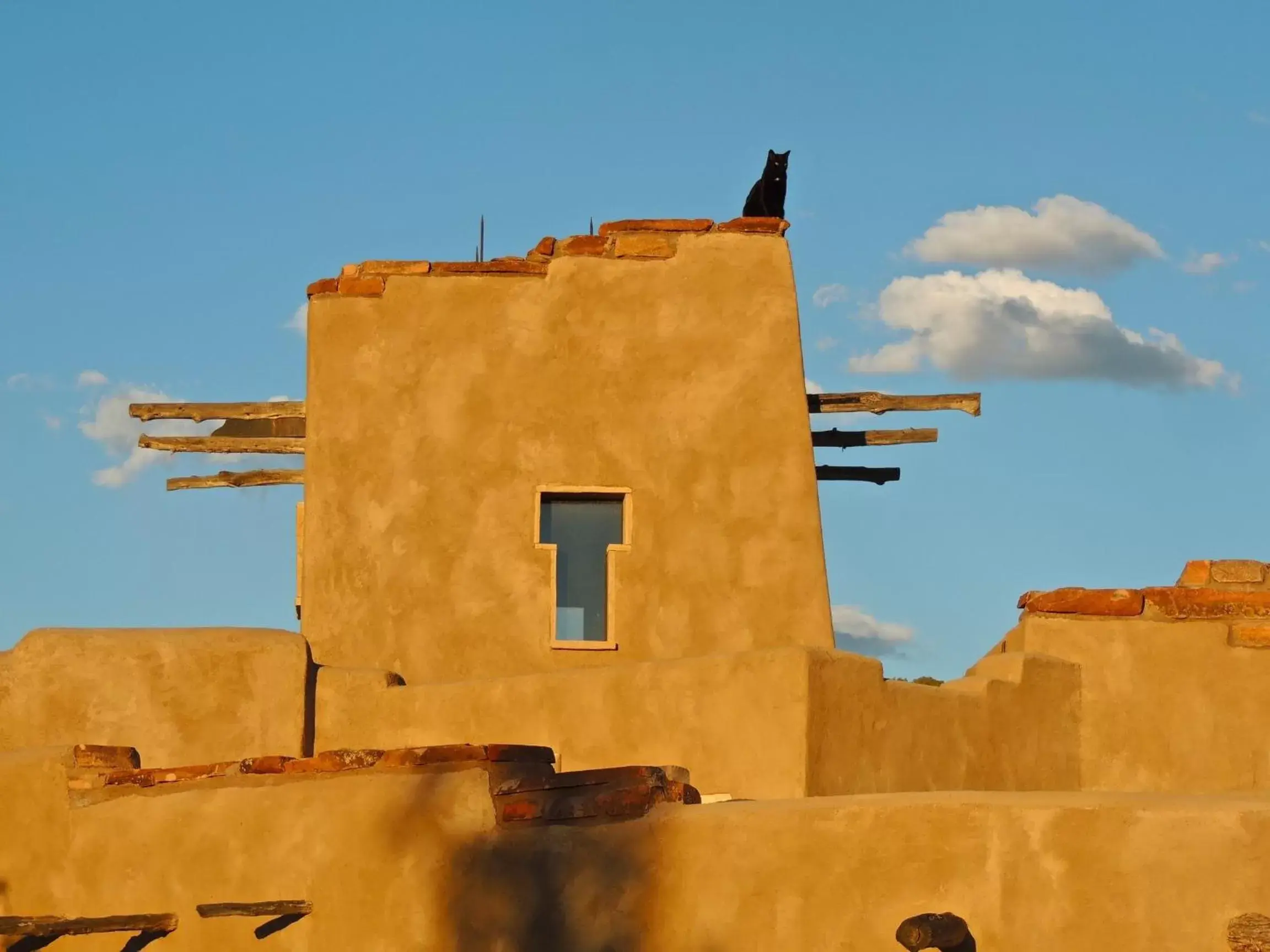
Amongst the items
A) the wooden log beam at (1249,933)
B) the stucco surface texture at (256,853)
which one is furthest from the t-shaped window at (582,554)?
the wooden log beam at (1249,933)

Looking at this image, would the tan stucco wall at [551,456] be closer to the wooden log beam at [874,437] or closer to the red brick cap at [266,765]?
the wooden log beam at [874,437]

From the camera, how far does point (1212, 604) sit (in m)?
13.3

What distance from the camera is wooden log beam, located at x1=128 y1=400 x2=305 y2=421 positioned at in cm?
1730

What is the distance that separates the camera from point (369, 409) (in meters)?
15.7

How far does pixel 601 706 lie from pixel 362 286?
5308 millimetres

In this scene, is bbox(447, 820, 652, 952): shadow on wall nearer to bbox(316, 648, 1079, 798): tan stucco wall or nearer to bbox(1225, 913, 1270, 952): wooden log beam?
bbox(1225, 913, 1270, 952): wooden log beam

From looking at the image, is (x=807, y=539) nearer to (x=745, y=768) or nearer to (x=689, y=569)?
(x=689, y=569)

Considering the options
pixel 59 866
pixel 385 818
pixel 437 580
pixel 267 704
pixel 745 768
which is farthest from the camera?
pixel 437 580

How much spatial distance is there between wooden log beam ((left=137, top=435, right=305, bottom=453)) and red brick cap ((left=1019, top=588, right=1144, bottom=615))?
6.91 m

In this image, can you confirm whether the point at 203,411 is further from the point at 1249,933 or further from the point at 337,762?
the point at 1249,933

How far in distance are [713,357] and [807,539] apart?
5.52 ft

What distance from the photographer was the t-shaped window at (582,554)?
602 inches

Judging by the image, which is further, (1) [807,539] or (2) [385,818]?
(1) [807,539]

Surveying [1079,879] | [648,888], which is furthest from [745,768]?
[1079,879]
